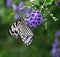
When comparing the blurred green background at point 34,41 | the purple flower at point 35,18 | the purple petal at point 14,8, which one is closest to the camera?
the purple flower at point 35,18

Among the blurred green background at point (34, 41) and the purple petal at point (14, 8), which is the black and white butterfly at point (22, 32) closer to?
the blurred green background at point (34, 41)

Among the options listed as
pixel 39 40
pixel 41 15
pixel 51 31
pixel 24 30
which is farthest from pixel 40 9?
pixel 39 40

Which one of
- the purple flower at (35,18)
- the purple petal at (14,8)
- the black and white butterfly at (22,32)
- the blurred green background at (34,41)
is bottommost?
the blurred green background at (34,41)

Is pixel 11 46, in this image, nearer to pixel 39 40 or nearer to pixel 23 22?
pixel 39 40

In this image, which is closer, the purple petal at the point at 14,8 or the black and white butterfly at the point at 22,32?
the black and white butterfly at the point at 22,32

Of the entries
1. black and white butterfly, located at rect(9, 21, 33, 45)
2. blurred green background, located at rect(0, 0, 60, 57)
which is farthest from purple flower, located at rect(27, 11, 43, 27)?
blurred green background, located at rect(0, 0, 60, 57)

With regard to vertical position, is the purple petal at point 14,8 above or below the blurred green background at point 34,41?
above

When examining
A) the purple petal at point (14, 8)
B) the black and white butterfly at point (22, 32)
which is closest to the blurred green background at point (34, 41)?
the purple petal at point (14, 8)

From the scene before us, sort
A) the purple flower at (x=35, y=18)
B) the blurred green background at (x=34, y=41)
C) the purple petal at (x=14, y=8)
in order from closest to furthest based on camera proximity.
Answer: the purple flower at (x=35, y=18)
the purple petal at (x=14, y=8)
the blurred green background at (x=34, y=41)
